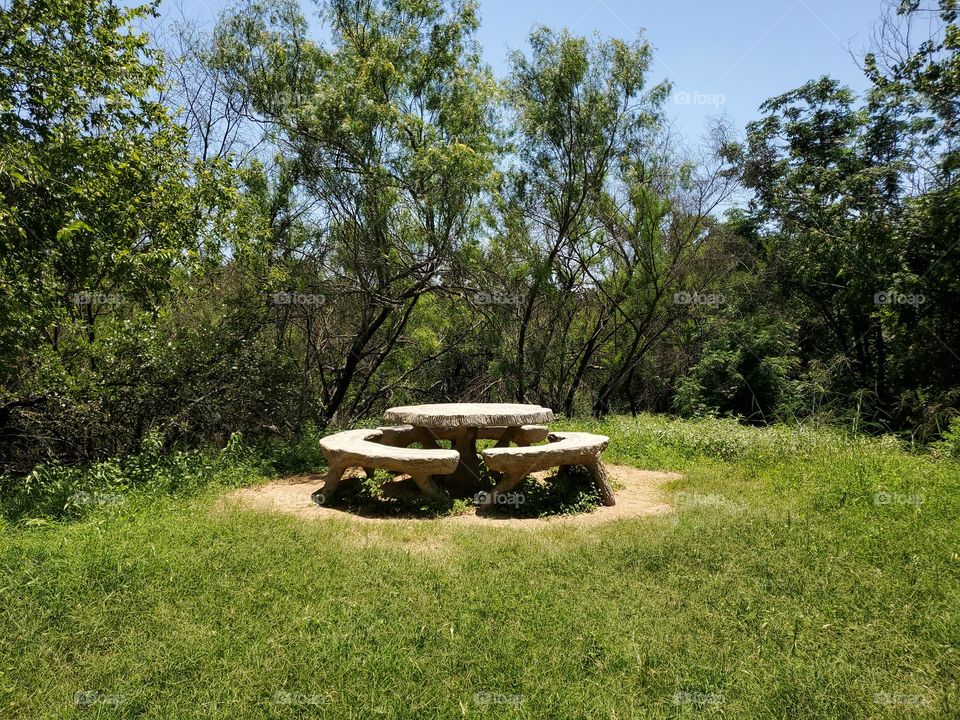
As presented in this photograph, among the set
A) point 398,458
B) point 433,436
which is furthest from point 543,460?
point 433,436

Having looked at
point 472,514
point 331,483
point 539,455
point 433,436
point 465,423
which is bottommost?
point 472,514

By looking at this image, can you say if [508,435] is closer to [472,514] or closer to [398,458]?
[472,514]

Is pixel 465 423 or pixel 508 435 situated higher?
pixel 465 423

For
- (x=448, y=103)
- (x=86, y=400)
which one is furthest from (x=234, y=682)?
(x=448, y=103)

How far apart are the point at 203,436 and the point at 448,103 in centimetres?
647

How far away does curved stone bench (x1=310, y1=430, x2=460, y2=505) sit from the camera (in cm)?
509

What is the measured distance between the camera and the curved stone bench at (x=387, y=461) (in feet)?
16.7

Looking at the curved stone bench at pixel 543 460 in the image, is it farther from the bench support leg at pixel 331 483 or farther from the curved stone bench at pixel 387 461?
the bench support leg at pixel 331 483

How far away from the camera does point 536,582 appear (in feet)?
12.0

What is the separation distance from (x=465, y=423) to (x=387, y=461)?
916 millimetres

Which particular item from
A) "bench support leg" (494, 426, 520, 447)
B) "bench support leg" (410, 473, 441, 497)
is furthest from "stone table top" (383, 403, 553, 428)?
"bench support leg" (494, 426, 520, 447)

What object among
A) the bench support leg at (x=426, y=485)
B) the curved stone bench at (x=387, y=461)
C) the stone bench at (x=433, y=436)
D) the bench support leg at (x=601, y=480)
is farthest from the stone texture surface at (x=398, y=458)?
the bench support leg at (x=601, y=480)

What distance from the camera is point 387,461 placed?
511 cm

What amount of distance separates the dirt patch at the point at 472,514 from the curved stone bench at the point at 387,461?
1.00ft
